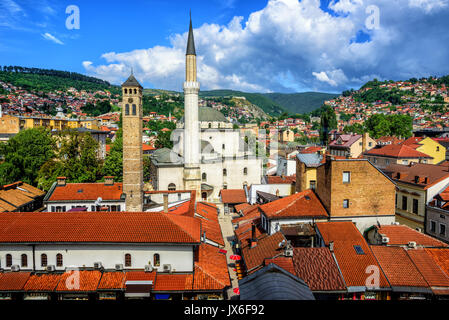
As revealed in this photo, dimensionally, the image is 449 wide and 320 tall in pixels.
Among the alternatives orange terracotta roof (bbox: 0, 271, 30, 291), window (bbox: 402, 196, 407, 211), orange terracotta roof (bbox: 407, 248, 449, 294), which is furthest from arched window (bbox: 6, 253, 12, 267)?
window (bbox: 402, 196, 407, 211)

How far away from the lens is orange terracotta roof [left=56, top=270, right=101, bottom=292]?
14.4 metres

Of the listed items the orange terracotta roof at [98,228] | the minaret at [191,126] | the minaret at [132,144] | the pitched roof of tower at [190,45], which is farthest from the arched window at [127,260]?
the pitched roof of tower at [190,45]

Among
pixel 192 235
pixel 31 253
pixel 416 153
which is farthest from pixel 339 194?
pixel 416 153

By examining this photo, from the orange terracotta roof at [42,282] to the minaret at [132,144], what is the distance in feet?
44.1

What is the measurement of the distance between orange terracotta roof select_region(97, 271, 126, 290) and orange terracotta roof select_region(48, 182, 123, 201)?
521 inches

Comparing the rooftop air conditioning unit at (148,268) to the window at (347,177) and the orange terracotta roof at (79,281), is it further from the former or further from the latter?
the window at (347,177)

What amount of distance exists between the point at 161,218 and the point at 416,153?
1327 inches

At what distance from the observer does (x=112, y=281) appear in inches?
582

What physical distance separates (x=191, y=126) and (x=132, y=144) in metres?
10.3

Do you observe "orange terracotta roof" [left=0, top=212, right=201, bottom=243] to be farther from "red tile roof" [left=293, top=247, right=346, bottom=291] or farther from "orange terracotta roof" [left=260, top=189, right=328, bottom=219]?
"orange terracotta roof" [left=260, top=189, right=328, bottom=219]

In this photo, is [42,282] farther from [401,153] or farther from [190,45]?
[401,153]
